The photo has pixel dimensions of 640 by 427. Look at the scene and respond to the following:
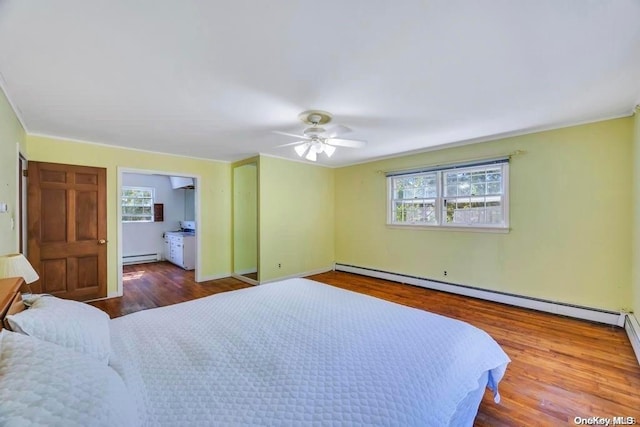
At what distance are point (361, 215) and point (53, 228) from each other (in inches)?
191

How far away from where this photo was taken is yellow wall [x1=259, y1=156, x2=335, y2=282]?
5.02m

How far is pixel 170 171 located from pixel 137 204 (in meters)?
3.30

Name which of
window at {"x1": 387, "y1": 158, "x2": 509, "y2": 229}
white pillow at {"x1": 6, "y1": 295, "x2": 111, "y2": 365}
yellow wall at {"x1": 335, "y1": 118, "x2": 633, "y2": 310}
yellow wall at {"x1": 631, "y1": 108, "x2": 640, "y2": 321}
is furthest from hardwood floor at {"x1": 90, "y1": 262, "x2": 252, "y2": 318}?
yellow wall at {"x1": 631, "y1": 108, "x2": 640, "y2": 321}

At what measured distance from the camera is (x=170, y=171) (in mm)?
4758

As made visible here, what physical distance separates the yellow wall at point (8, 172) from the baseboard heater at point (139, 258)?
4.21 metres

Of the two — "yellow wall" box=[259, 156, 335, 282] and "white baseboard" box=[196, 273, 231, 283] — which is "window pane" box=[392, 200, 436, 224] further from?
"white baseboard" box=[196, 273, 231, 283]

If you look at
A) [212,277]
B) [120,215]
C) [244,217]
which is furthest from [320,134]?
[212,277]

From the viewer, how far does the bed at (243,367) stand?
859 mm

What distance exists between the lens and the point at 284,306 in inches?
84.4

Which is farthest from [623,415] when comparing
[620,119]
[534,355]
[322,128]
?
[322,128]

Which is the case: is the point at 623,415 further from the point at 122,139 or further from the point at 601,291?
the point at 122,139

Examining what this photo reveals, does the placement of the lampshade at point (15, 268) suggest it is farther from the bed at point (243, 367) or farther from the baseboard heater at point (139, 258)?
the baseboard heater at point (139, 258)

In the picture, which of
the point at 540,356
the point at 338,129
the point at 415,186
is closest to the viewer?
the point at 540,356

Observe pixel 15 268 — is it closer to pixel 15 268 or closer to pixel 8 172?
pixel 15 268
